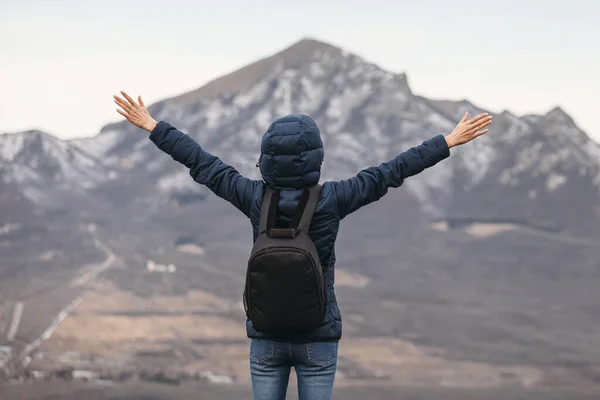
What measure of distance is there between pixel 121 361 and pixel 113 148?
43.4 metres

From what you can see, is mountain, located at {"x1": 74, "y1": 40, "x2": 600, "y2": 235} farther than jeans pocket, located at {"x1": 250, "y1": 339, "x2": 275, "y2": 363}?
Yes

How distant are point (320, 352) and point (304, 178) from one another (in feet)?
3.00

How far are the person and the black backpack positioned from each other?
111 mm

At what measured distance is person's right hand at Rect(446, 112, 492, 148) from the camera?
225 inches

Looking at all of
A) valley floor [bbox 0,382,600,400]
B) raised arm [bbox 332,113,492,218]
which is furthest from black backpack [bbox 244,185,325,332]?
valley floor [bbox 0,382,600,400]

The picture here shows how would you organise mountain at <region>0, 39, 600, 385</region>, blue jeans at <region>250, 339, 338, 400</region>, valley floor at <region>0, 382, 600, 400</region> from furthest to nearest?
mountain at <region>0, 39, 600, 385</region>, valley floor at <region>0, 382, 600, 400</region>, blue jeans at <region>250, 339, 338, 400</region>

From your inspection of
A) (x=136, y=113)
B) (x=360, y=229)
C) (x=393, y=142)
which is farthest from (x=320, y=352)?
(x=393, y=142)

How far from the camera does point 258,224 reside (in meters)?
5.52

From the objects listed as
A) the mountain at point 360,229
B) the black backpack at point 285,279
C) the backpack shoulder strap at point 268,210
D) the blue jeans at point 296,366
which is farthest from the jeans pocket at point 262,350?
the mountain at point 360,229

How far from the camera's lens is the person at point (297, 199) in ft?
17.5

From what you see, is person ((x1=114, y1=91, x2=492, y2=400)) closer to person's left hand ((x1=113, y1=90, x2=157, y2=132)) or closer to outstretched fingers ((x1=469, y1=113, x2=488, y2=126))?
outstretched fingers ((x1=469, y1=113, x2=488, y2=126))

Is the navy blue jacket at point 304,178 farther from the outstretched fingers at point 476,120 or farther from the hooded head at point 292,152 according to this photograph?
the outstretched fingers at point 476,120

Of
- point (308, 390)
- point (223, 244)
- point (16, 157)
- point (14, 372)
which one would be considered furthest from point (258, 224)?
point (16, 157)

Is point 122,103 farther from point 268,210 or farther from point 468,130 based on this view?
point 468,130
